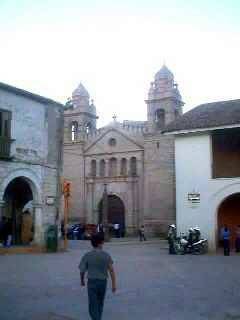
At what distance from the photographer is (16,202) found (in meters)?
21.7

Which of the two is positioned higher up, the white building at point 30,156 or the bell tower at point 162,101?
the bell tower at point 162,101

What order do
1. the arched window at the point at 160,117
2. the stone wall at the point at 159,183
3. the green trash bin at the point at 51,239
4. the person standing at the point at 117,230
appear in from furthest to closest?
the arched window at the point at 160,117 < the person standing at the point at 117,230 < the stone wall at the point at 159,183 < the green trash bin at the point at 51,239

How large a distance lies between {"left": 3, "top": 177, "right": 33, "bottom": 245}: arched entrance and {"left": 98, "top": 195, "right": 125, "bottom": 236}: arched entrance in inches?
734

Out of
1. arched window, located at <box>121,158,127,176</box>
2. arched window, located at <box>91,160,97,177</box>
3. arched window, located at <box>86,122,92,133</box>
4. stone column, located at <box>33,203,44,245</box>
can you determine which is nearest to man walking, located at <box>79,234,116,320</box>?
stone column, located at <box>33,203,44,245</box>

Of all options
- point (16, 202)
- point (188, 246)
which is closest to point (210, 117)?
point (188, 246)

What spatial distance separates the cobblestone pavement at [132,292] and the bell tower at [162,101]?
1004 inches

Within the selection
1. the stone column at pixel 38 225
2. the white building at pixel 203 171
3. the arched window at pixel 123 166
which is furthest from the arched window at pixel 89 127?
the stone column at pixel 38 225

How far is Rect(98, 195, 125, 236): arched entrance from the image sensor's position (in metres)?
40.1

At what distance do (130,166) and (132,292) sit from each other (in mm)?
30625

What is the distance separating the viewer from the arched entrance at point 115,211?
132 ft

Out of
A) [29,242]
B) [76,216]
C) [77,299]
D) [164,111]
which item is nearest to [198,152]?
[29,242]

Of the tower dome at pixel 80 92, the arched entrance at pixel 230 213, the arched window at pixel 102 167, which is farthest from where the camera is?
the tower dome at pixel 80 92

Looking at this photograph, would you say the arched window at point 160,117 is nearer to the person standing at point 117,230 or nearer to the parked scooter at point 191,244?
the person standing at point 117,230

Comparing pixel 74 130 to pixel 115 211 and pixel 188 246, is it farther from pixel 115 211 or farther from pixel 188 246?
pixel 188 246
